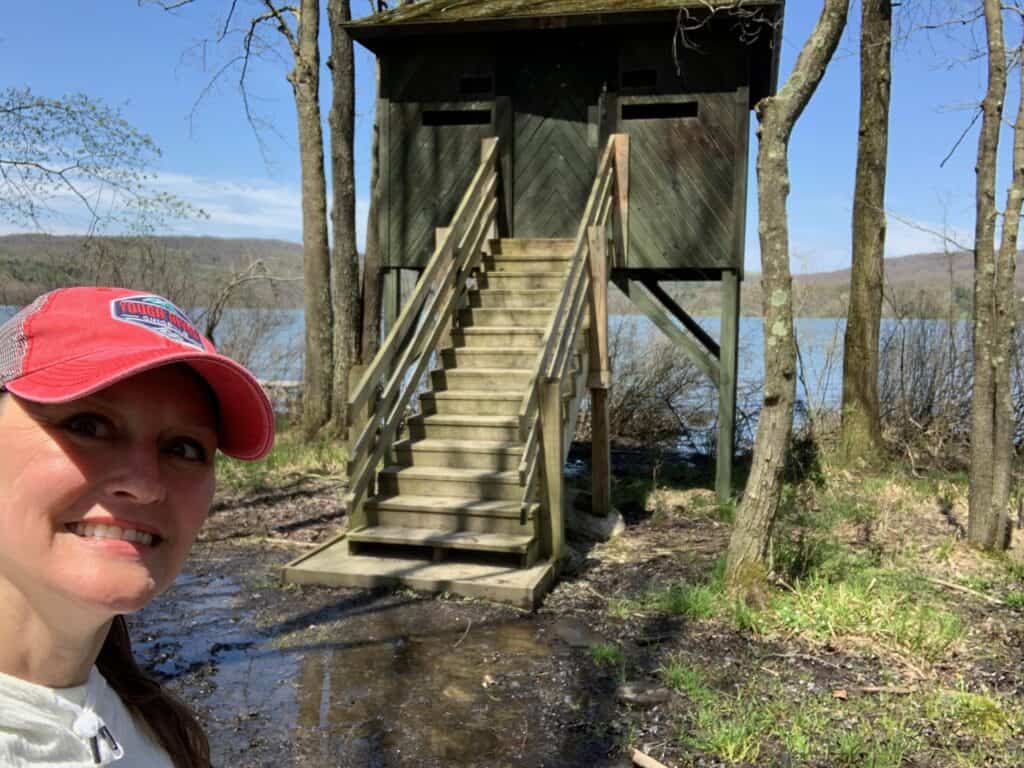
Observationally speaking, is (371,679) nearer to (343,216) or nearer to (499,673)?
(499,673)

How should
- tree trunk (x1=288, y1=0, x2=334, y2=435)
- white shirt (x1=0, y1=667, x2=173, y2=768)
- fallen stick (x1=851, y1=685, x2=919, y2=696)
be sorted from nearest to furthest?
white shirt (x1=0, y1=667, x2=173, y2=768) < fallen stick (x1=851, y1=685, x2=919, y2=696) < tree trunk (x1=288, y1=0, x2=334, y2=435)

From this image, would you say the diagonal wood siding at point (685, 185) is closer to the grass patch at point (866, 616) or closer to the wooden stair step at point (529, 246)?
the wooden stair step at point (529, 246)

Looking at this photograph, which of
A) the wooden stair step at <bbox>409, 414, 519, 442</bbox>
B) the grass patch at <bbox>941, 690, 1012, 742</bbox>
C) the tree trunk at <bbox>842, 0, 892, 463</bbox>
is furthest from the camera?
the tree trunk at <bbox>842, 0, 892, 463</bbox>

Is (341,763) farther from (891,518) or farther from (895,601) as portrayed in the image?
(891,518)

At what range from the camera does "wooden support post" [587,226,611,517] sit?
30.1 feet

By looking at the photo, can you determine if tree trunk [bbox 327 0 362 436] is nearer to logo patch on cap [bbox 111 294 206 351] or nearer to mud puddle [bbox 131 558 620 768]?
mud puddle [bbox 131 558 620 768]

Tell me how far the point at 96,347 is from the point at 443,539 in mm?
6242

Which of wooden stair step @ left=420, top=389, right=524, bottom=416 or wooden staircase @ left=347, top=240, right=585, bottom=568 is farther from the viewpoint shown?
wooden stair step @ left=420, top=389, right=524, bottom=416

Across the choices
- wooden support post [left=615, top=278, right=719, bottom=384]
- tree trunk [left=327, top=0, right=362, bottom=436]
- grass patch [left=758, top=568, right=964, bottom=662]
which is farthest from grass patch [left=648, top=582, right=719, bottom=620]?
tree trunk [left=327, top=0, right=362, bottom=436]

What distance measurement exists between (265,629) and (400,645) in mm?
1021

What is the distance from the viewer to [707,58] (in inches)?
402

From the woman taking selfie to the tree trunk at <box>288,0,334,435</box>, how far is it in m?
12.7

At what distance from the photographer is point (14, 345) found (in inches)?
46.3

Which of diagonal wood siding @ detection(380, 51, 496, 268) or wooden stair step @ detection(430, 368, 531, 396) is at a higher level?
diagonal wood siding @ detection(380, 51, 496, 268)
